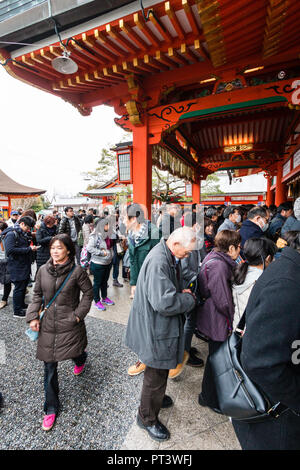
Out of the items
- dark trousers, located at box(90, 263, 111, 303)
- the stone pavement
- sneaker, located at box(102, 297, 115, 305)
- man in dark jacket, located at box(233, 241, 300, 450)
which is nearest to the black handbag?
man in dark jacket, located at box(233, 241, 300, 450)

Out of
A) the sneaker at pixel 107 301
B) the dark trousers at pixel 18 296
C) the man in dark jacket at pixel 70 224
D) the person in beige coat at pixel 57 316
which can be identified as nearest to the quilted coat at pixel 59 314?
the person in beige coat at pixel 57 316

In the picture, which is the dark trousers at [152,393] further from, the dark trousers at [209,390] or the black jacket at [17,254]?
the black jacket at [17,254]

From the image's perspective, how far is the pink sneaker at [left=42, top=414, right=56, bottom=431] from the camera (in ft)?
6.26

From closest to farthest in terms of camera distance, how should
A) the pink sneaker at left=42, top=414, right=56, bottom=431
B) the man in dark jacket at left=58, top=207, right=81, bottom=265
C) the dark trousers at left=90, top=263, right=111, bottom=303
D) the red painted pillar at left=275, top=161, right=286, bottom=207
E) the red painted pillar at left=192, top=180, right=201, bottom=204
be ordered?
the pink sneaker at left=42, top=414, right=56, bottom=431 < the dark trousers at left=90, top=263, right=111, bottom=303 < the man in dark jacket at left=58, top=207, right=81, bottom=265 < the red painted pillar at left=275, top=161, right=286, bottom=207 < the red painted pillar at left=192, top=180, right=201, bottom=204

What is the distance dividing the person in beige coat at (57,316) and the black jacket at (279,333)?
1605 millimetres

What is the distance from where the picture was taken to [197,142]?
8391 mm

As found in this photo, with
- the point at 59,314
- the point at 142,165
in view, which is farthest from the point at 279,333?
the point at 142,165

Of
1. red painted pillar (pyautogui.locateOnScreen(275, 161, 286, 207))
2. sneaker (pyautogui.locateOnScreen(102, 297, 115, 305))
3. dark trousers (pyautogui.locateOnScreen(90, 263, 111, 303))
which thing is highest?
red painted pillar (pyautogui.locateOnScreen(275, 161, 286, 207))

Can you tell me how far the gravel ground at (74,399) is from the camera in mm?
1832

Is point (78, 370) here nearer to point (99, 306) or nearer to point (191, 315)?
point (191, 315)

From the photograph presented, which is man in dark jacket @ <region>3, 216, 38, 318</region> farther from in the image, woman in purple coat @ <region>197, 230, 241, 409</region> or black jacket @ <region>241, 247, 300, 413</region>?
black jacket @ <region>241, 247, 300, 413</region>

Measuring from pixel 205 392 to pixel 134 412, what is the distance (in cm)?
71

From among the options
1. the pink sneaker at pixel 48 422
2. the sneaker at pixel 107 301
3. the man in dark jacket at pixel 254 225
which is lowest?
the pink sneaker at pixel 48 422
